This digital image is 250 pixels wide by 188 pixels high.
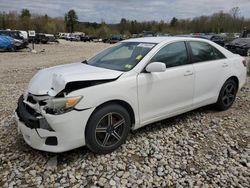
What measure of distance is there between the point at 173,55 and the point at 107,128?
1.65m

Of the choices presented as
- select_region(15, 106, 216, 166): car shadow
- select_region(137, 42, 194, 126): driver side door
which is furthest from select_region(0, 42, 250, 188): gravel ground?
select_region(137, 42, 194, 126): driver side door

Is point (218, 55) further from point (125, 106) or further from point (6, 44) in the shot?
point (6, 44)

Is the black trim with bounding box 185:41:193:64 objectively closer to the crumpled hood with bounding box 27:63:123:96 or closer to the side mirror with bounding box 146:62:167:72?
the side mirror with bounding box 146:62:167:72

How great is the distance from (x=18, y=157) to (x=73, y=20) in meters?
99.8

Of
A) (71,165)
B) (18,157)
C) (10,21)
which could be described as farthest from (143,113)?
(10,21)

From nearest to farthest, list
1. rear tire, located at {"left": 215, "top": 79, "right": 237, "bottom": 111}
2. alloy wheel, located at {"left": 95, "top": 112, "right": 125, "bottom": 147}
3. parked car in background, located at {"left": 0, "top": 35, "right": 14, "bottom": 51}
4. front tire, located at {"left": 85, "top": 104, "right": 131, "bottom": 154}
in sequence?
1. front tire, located at {"left": 85, "top": 104, "right": 131, "bottom": 154}
2. alloy wheel, located at {"left": 95, "top": 112, "right": 125, "bottom": 147}
3. rear tire, located at {"left": 215, "top": 79, "right": 237, "bottom": 111}
4. parked car in background, located at {"left": 0, "top": 35, "right": 14, "bottom": 51}

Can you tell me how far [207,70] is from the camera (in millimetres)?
4371

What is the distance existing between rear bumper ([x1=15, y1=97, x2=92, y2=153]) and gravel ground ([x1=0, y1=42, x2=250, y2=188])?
12.0 inches

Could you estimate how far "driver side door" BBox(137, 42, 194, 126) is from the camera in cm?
357

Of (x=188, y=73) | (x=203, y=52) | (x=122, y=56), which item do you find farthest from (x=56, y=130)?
(x=203, y=52)

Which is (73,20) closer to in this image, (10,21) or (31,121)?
(10,21)

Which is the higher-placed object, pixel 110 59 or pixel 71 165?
pixel 110 59

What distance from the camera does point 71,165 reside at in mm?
3152

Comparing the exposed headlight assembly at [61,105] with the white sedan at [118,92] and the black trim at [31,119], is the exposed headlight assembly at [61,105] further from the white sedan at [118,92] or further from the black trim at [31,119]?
the black trim at [31,119]
